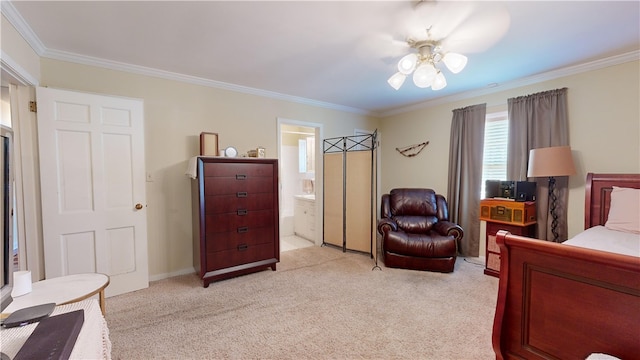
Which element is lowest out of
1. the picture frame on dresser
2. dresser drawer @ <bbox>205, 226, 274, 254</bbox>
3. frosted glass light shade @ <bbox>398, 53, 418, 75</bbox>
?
dresser drawer @ <bbox>205, 226, 274, 254</bbox>

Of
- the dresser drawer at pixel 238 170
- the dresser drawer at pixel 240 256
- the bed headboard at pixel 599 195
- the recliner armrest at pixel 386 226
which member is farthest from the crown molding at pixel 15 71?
the bed headboard at pixel 599 195

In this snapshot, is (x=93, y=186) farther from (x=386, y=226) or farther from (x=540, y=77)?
(x=540, y=77)

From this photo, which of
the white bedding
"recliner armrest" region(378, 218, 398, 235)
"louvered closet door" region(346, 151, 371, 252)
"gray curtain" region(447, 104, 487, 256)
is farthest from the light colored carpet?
the white bedding

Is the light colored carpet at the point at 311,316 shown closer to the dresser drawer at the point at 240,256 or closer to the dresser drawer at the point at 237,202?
the dresser drawer at the point at 240,256

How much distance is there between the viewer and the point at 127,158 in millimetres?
2758

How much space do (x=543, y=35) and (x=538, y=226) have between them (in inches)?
85.1

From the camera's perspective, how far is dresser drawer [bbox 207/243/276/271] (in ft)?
9.64

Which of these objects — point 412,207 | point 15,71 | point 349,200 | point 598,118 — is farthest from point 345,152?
point 15,71

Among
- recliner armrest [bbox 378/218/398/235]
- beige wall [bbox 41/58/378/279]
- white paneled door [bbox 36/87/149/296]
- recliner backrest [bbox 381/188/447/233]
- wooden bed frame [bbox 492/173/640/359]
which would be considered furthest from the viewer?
recliner backrest [bbox 381/188/447/233]

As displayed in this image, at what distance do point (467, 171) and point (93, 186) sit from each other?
453 centimetres

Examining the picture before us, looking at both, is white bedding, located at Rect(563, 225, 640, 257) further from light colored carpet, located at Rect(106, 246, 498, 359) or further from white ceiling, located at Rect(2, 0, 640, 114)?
white ceiling, located at Rect(2, 0, 640, 114)

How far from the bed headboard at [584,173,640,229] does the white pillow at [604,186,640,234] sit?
0.12 meters

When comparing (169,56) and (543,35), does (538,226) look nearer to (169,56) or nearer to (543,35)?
(543,35)

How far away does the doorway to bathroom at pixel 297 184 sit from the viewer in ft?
16.2
